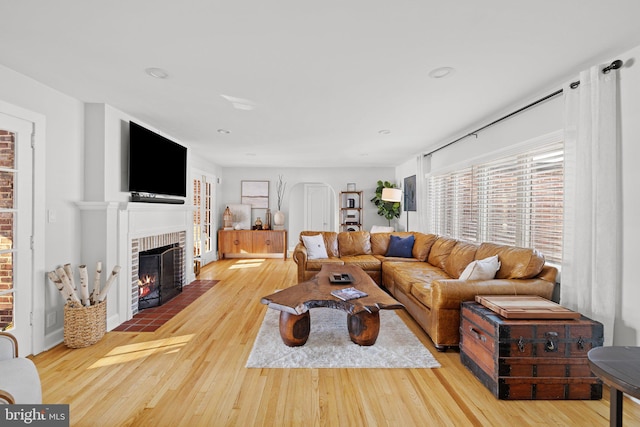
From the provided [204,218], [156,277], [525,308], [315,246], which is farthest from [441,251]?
[204,218]

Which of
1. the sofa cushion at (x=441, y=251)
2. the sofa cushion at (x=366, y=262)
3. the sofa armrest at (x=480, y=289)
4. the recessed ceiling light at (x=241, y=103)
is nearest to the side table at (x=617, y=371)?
the sofa armrest at (x=480, y=289)

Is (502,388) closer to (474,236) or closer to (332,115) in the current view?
(474,236)

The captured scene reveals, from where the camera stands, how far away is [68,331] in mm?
2781

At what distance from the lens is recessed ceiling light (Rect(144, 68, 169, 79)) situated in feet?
7.95

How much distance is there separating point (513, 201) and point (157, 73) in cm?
370

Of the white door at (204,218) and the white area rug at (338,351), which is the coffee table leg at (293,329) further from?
the white door at (204,218)

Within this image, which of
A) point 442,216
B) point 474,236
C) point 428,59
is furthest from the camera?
point 442,216

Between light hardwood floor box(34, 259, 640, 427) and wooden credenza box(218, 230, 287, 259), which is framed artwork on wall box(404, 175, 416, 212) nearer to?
wooden credenza box(218, 230, 287, 259)

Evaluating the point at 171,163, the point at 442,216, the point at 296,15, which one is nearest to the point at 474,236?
the point at 442,216

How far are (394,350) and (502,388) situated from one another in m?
0.89

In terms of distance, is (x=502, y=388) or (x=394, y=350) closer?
(x=502, y=388)

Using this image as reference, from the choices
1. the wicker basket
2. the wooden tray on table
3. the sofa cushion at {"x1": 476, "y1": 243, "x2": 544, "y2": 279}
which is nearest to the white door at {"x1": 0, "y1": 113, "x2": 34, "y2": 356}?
the wicker basket

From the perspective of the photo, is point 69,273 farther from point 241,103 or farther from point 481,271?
point 481,271

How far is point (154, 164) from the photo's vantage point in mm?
3918
